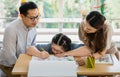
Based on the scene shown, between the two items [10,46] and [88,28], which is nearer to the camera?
[88,28]

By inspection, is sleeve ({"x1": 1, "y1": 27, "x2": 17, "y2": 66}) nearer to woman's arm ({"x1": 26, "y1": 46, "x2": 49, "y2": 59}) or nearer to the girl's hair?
woman's arm ({"x1": 26, "y1": 46, "x2": 49, "y2": 59})

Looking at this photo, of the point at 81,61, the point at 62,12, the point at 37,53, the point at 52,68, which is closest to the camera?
the point at 52,68

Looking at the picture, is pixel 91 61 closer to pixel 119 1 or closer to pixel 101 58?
pixel 101 58

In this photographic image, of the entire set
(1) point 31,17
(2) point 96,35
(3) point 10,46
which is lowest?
(3) point 10,46

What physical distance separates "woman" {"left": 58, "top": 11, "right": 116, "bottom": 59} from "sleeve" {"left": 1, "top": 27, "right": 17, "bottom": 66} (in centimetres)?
50

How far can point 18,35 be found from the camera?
2.42m

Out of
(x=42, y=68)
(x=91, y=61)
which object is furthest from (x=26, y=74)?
(x=91, y=61)

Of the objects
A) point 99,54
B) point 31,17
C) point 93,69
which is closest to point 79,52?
point 99,54

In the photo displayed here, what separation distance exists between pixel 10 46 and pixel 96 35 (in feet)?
2.56

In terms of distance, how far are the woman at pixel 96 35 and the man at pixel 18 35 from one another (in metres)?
0.47

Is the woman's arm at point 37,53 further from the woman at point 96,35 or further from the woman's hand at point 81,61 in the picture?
the woman's hand at point 81,61

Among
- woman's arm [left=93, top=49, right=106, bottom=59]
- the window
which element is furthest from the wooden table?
the window

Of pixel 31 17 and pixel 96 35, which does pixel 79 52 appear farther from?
pixel 31 17

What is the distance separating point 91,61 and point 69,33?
1483 millimetres
